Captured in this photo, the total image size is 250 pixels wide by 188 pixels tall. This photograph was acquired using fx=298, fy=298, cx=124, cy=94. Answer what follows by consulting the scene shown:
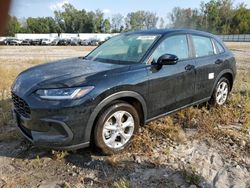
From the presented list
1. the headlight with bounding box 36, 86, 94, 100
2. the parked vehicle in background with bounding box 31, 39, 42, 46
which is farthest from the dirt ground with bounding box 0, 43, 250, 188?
the parked vehicle in background with bounding box 31, 39, 42, 46

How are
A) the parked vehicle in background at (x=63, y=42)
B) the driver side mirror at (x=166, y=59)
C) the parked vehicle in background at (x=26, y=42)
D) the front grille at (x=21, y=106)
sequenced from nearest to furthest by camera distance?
the front grille at (x=21, y=106), the driver side mirror at (x=166, y=59), the parked vehicle in background at (x=63, y=42), the parked vehicle in background at (x=26, y=42)

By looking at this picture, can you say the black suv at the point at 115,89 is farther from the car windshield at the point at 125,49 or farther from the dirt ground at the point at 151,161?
the dirt ground at the point at 151,161

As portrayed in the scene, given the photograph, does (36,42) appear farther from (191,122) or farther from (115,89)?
(115,89)

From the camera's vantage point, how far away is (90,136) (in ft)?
11.6

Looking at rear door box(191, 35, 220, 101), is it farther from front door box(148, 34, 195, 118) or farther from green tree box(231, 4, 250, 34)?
green tree box(231, 4, 250, 34)

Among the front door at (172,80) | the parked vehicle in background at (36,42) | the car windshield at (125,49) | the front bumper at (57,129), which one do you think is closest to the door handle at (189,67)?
the front door at (172,80)

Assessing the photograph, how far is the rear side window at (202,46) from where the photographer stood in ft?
16.4

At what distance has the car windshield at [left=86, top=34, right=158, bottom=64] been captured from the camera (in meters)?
4.26

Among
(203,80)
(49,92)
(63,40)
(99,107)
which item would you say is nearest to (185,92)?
(203,80)

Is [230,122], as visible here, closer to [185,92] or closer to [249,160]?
[185,92]

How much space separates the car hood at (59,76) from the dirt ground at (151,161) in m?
0.89

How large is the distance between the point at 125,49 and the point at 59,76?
1335 millimetres

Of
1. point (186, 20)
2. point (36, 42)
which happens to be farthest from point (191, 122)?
point (186, 20)

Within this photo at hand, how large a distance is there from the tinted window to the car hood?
732 mm
